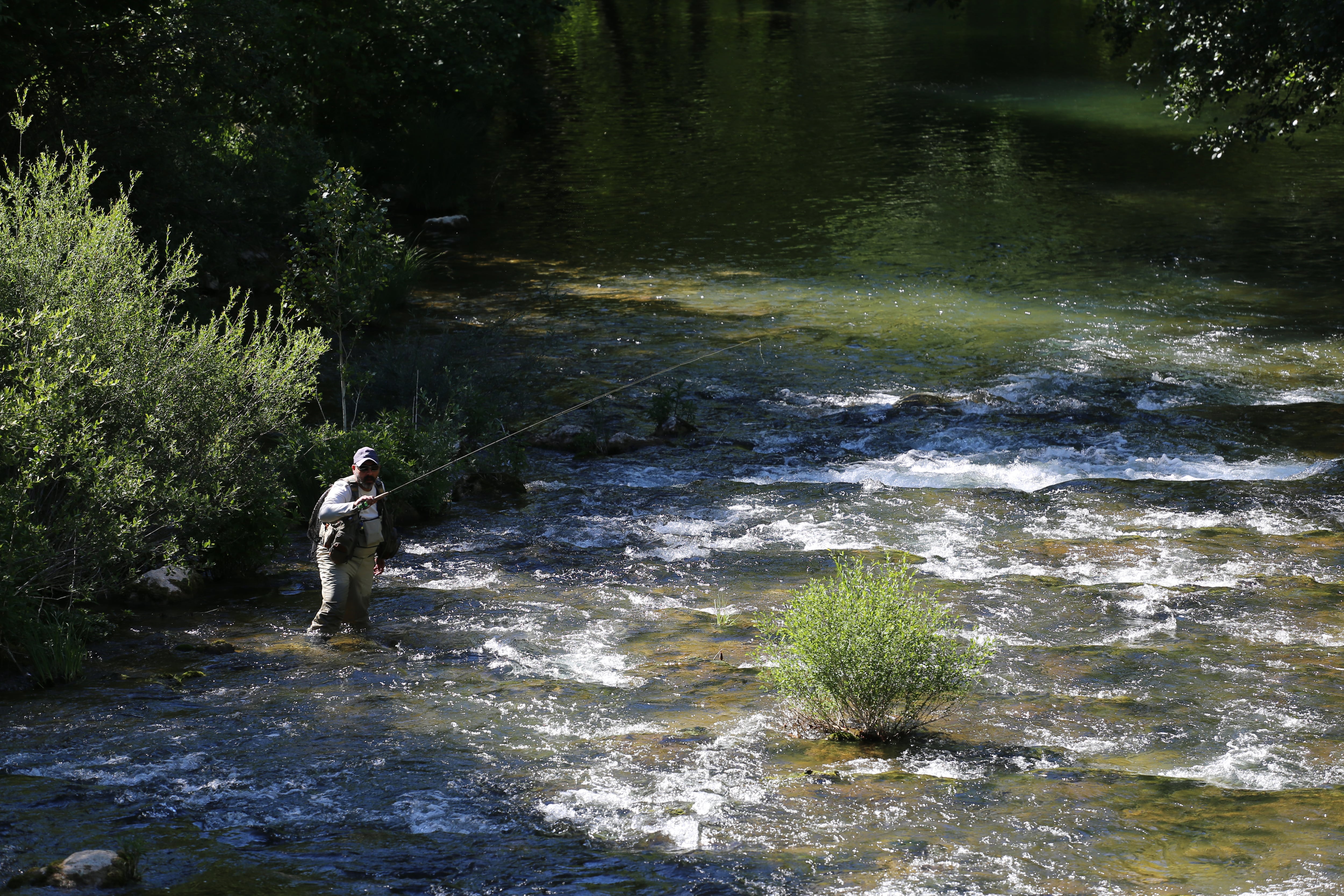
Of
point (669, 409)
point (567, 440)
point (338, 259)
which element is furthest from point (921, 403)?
point (338, 259)

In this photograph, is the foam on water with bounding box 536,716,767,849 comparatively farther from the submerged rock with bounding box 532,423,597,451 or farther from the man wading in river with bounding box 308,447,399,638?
the submerged rock with bounding box 532,423,597,451

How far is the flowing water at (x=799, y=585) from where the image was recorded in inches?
265

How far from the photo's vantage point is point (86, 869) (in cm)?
591

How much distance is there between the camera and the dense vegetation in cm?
1781

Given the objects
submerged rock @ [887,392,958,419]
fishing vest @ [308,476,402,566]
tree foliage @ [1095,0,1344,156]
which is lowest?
submerged rock @ [887,392,958,419]

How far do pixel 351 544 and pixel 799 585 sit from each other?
404 centimetres

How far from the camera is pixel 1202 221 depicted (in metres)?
27.2

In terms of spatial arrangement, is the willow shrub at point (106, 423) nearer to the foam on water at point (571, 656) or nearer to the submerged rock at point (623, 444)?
the foam on water at point (571, 656)

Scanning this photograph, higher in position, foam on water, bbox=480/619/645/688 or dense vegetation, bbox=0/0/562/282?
dense vegetation, bbox=0/0/562/282

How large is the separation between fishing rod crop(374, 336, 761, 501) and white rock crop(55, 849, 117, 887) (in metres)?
Result: 4.20

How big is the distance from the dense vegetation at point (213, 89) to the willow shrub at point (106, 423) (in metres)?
5.43

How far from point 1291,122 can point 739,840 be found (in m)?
26.9

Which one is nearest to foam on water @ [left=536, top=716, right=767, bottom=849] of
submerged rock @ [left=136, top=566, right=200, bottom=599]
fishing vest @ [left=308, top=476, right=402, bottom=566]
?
fishing vest @ [left=308, top=476, right=402, bottom=566]

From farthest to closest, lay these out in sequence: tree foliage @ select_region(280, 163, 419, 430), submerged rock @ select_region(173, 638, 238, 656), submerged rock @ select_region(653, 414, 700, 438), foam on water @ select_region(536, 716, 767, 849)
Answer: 1. submerged rock @ select_region(653, 414, 700, 438)
2. tree foliage @ select_region(280, 163, 419, 430)
3. submerged rock @ select_region(173, 638, 238, 656)
4. foam on water @ select_region(536, 716, 767, 849)
